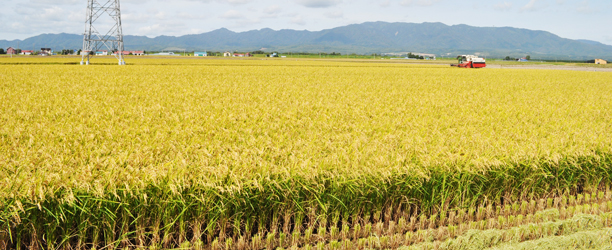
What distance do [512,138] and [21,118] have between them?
10234 millimetres

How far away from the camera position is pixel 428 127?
888cm

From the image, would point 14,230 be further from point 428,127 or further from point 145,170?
point 428,127

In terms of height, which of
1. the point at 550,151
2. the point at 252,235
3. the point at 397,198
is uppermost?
the point at 550,151

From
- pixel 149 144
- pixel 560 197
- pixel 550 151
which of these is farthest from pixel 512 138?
pixel 149 144

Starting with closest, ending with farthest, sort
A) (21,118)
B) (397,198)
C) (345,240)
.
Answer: (345,240) < (397,198) < (21,118)

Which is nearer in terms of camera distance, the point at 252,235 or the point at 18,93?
the point at 252,235

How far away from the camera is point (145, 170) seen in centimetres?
450

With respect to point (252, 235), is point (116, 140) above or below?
above

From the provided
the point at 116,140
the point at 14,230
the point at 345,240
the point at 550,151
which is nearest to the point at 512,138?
the point at 550,151

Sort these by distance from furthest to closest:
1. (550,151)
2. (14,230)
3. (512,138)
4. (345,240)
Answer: (512,138)
(550,151)
(345,240)
(14,230)

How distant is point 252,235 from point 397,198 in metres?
1.89

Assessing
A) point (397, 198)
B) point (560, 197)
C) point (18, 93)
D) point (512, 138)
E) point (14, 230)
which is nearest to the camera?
point (14, 230)

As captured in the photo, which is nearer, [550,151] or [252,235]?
[252,235]

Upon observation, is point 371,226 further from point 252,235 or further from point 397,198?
point 252,235
